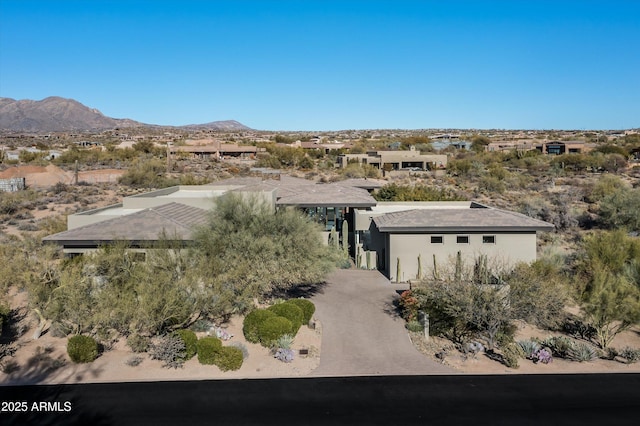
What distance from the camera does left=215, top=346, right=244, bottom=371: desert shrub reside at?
1565 cm

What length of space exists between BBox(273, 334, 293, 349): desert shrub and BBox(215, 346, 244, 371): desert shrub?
1.39 meters

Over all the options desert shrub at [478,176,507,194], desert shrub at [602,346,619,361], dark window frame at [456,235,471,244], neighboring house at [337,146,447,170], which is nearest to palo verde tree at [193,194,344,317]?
dark window frame at [456,235,471,244]

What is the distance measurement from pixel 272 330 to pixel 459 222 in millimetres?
11503

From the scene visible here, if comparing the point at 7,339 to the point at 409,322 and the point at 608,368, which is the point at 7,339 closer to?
the point at 409,322

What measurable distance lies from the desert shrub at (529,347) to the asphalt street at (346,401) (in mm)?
1346

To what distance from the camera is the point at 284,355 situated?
1633cm

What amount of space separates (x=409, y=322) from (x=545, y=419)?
706 cm

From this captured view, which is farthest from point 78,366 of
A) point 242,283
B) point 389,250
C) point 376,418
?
point 389,250

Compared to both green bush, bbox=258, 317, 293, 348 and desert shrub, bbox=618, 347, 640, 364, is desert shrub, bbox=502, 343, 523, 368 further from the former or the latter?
green bush, bbox=258, 317, 293, 348

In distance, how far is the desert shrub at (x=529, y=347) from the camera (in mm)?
16850

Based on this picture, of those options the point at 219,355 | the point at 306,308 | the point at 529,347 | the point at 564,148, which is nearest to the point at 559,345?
the point at 529,347

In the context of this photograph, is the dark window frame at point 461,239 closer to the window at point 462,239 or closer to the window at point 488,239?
the window at point 462,239

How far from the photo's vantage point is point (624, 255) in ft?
78.5

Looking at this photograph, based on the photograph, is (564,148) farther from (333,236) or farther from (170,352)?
(170,352)
